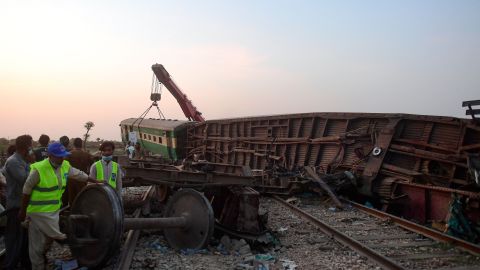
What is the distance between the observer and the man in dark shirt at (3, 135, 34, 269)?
4.89 m

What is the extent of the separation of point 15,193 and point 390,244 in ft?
18.2

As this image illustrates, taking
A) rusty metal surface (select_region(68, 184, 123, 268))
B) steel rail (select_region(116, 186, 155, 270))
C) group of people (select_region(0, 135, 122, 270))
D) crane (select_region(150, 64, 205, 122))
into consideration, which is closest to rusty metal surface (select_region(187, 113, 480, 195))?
steel rail (select_region(116, 186, 155, 270))

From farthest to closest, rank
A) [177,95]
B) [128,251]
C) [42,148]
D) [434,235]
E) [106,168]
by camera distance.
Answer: [177,95] → [42,148] → [434,235] → [106,168] → [128,251]

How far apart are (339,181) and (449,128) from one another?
295 cm

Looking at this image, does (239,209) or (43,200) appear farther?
(239,209)

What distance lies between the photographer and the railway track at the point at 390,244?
5.64m

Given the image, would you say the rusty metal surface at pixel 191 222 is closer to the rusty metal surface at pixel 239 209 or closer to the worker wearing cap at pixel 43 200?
the rusty metal surface at pixel 239 209

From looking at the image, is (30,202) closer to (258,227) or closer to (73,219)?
(73,219)

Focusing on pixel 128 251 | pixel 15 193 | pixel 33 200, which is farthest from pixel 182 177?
pixel 33 200

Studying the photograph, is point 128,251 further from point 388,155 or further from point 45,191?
point 388,155

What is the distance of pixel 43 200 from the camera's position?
4.50m

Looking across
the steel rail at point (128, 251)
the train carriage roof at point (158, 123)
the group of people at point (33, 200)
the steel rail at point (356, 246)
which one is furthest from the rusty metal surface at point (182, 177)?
the train carriage roof at point (158, 123)

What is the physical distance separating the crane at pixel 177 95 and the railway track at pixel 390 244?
14596 millimetres

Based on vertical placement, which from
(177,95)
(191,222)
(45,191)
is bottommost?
(191,222)
